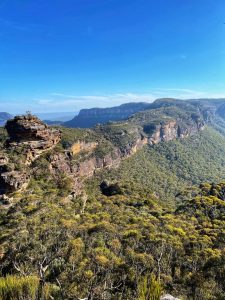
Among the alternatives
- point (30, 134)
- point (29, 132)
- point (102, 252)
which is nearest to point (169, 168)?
point (30, 134)

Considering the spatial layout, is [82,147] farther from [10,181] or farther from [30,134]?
[10,181]

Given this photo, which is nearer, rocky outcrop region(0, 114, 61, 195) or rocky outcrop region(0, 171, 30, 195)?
rocky outcrop region(0, 171, 30, 195)

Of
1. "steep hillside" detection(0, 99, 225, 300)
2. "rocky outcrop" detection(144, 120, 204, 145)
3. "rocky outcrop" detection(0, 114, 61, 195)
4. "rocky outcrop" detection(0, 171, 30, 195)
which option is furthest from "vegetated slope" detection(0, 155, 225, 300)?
"rocky outcrop" detection(144, 120, 204, 145)

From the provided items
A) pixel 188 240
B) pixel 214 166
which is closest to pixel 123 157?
pixel 214 166

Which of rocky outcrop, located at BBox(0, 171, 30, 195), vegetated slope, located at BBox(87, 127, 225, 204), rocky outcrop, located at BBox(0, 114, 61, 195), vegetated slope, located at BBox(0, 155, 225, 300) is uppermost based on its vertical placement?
rocky outcrop, located at BBox(0, 114, 61, 195)

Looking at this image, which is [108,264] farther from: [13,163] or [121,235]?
[13,163]

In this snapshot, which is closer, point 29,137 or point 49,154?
point 49,154

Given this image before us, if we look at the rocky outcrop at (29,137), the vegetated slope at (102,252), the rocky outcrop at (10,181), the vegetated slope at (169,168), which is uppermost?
the rocky outcrop at (29,137)

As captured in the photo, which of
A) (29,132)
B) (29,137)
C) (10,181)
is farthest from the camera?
(29,137)

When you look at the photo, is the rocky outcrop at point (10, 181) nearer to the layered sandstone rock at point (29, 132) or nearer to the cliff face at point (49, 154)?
the cliff face at point (49, 154)

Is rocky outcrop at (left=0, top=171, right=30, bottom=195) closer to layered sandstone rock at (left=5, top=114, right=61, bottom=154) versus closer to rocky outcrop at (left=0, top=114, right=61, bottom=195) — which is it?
rocky outcrop at (left=0, top=114, right=61, bottom=195)

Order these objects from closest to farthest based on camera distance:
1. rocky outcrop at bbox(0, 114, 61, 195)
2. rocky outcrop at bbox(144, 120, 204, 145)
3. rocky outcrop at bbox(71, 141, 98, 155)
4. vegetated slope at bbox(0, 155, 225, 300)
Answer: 1. vegetated slope at bbox(0, 155, 225, 300)
2. rocky outcrop at bbox(0, 114, 61, 195)
3. rocky outcrop at bbox(71, 141, 98, 155)
4. rocky outcrop at bbox(144, 120, 204, 145)

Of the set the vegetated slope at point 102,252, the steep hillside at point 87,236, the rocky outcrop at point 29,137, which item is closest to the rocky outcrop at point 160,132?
the steep hillside at point 87,236
